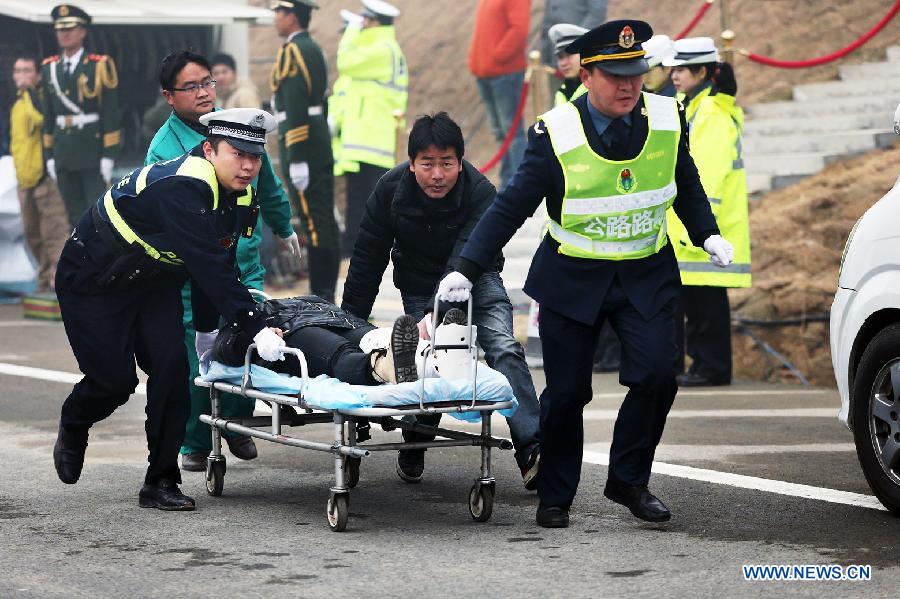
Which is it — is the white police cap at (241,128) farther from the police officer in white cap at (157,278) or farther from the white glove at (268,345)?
the white glove at (268,345)

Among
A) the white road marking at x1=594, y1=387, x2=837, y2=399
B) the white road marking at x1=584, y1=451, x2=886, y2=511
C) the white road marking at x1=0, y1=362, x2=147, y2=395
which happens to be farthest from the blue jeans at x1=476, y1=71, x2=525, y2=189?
the white road marking at x1=584, y1=451, x2=886, y2=511

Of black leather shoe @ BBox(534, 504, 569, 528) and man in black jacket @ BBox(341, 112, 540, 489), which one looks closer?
black leather shoe @ BBox(534, 504, 569, 528)

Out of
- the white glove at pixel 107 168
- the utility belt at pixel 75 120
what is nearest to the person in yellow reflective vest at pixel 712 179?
the white glove at pixel 107 168

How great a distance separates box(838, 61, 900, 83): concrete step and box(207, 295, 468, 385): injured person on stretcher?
10.3 m

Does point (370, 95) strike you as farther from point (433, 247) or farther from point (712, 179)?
point (433, 247)

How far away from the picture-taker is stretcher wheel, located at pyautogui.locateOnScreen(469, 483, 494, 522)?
7.18 m

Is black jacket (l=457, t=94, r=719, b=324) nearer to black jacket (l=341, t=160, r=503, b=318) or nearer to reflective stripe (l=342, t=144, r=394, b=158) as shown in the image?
black jacket (l=341, t=160, r=503, b=318)

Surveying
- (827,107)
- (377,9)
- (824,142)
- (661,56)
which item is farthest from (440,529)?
(827,107)

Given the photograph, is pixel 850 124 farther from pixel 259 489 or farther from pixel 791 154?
pixel 259 489

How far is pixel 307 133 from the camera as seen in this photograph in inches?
587

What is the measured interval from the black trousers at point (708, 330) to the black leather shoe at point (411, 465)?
3902 millimetres

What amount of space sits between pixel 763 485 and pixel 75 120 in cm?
1054

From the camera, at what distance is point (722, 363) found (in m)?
11.9

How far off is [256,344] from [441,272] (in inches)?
49.6
